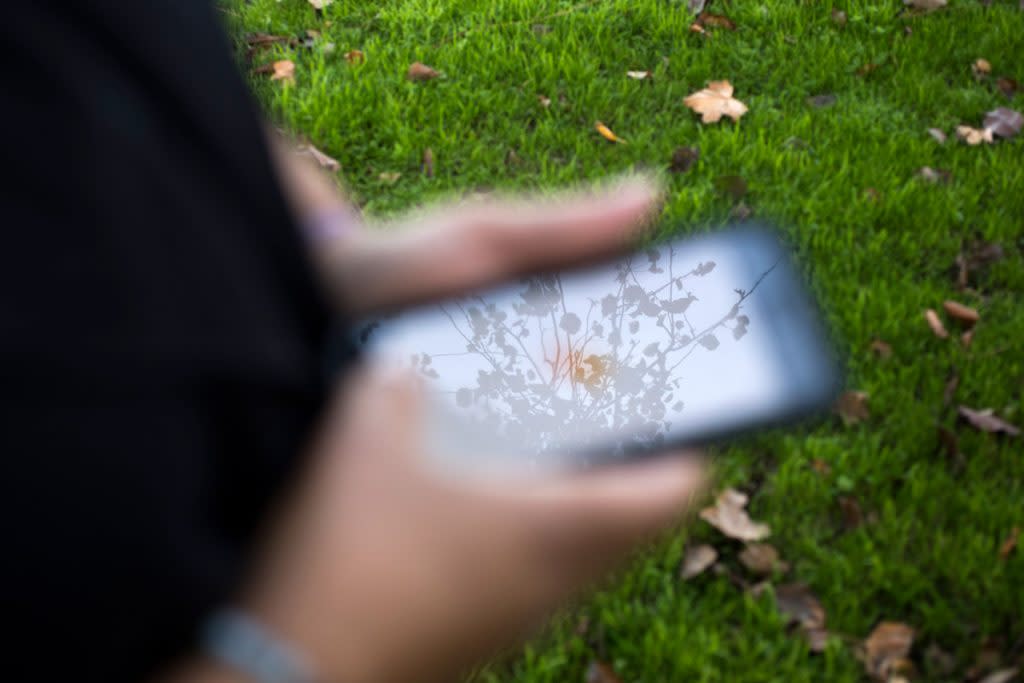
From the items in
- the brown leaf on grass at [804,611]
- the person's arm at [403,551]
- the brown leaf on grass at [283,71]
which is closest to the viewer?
the person's arm at [403,551]

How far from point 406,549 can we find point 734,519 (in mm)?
1787

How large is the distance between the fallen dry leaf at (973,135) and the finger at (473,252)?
283 cm

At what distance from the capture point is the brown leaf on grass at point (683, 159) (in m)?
3.25

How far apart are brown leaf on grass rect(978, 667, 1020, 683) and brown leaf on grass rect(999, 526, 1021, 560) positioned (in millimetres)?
285

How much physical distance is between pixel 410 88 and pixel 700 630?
89.0 inches

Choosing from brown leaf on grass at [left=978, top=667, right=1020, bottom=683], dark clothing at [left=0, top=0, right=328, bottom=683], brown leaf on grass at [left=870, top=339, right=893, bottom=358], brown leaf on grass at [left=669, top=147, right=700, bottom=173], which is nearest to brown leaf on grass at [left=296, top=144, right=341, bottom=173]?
brown leaf on grass at [left=669, top=147, right=700, bottom=173]

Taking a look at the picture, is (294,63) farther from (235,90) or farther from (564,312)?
(235,90)

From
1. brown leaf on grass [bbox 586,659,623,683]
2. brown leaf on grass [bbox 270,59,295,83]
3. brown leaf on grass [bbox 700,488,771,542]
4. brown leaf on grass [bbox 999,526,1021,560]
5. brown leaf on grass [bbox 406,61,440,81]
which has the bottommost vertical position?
brown leaf on grass [bbox 999,526,1021,560]

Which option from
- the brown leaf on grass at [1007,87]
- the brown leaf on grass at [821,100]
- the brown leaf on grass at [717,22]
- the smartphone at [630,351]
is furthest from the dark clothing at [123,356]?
the brown leaf on grass at [1007,87]

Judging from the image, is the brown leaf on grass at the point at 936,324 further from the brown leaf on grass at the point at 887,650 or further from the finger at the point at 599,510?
the finger at the point at 599,510

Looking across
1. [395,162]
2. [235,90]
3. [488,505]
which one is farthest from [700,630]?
[395,162]

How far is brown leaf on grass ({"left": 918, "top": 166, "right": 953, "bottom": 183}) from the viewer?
324 cm

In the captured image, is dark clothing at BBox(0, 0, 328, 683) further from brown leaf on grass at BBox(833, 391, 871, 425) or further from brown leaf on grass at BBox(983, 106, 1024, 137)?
brown leaf on grass at BBox(983, 106, 1024, 137)

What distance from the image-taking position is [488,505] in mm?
757
